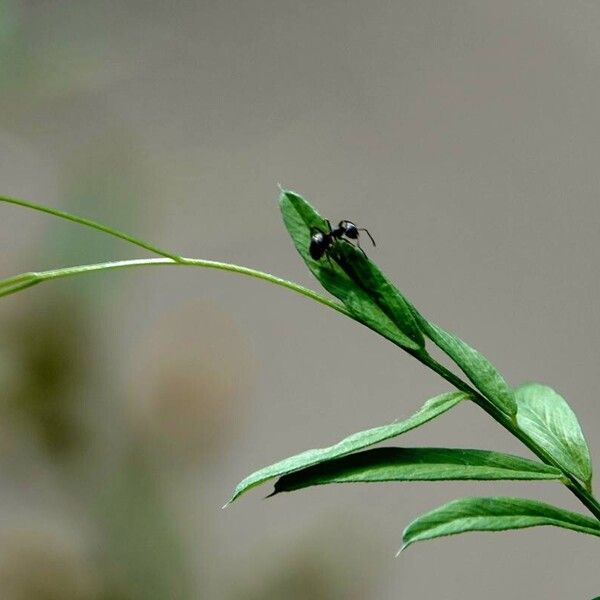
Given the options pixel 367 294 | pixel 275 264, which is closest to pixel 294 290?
pixel 367 294

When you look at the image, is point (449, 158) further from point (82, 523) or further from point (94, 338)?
point (82, 523)

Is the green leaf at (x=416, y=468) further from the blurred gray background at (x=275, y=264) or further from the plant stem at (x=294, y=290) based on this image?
the blurred gray background at (x=275, y=264)

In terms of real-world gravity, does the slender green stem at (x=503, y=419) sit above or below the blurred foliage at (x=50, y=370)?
below

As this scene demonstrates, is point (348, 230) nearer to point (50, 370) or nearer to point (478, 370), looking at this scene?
point (478, 370)

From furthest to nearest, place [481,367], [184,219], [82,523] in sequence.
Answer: [184,219]
[82,523]
[481,367]

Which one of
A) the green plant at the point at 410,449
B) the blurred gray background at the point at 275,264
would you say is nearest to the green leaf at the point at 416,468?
the green plant at the point at 410,449

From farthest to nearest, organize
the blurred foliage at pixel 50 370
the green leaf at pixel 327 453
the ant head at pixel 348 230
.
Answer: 1. the blurred foliage at pixel 50 370
2. the ant head at pixel 348 230
3. the green leaf at pixel 327 453

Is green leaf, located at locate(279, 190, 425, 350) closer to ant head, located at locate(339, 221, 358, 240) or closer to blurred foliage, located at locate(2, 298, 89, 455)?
ant head, located at locate(339, 221, 358, 240)

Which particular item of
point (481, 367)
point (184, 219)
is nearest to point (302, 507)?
point (184, 219)
